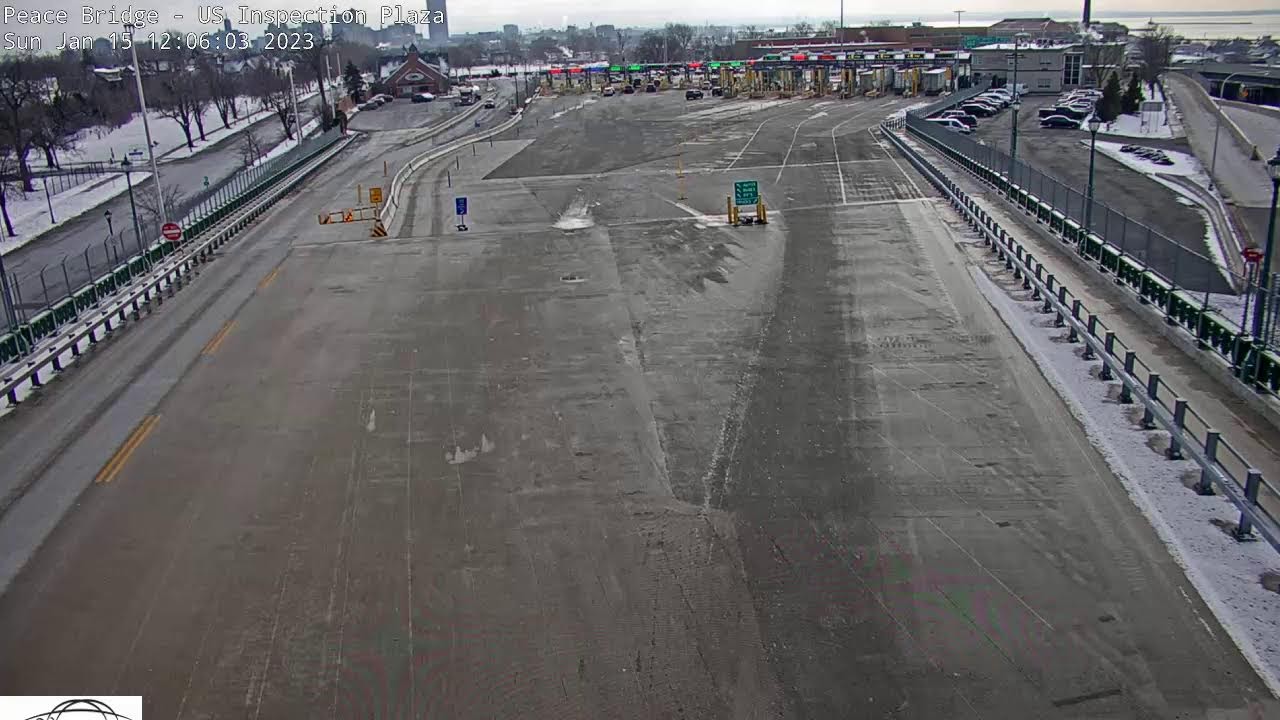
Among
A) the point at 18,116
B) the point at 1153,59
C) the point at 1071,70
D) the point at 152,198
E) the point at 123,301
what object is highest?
the point at 18,116

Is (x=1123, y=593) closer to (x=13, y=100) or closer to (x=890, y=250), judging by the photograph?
(x=890, y=250)

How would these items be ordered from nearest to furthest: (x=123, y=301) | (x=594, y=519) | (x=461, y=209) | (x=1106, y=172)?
(x=594, y=519) → (x=123, y=301) → (x=461, y=209) → (x=1106, y=172)

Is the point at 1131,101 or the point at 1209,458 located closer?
the point at 1209,458

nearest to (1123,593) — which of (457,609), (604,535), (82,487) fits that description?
(604,535)

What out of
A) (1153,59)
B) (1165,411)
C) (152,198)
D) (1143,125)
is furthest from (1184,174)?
(1153,59)

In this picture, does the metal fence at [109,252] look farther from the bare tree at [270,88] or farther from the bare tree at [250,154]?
the bare tree at [270,88]

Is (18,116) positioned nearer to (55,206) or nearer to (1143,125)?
(55,206)

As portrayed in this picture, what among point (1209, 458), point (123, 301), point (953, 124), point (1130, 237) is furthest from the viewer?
point (953, 124)
